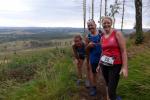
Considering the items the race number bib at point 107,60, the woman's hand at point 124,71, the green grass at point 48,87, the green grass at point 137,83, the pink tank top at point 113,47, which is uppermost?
the pink tank top at point 113,47

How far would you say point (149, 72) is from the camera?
8117 millimetres

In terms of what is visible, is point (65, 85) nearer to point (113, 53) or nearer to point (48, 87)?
point (48, 87)

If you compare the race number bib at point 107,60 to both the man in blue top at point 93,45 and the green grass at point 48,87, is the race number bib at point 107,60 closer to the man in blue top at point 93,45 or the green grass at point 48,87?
the man in blue top at point 93,45

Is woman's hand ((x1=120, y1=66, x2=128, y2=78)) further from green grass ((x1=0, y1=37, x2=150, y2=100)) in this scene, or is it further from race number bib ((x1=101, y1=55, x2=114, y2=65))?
green grass ((x1=0, y1=37, x2=150, y2=100))

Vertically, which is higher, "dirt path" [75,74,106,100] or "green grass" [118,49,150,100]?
"green grass" [118,49,150,100]

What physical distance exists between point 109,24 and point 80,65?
3.11 meters

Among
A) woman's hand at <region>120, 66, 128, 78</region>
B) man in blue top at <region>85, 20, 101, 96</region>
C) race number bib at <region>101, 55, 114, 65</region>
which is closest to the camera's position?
woman's hand at <region>120, 66, 128, 78</region>

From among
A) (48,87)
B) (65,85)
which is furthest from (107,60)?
(48,87)

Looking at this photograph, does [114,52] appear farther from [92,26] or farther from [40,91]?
[40,91]

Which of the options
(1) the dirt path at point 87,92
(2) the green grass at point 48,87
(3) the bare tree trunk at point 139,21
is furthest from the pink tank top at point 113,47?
(3) the bare tree trunk at point 139,21

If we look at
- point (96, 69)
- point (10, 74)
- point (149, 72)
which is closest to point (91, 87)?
point (96, 69)

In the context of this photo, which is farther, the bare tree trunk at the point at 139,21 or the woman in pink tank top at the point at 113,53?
the bare tree trunk at the point at 139,21

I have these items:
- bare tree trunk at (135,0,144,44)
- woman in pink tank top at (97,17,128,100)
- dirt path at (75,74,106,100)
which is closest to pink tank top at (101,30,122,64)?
woman in pink tank top at (97,17,128,100)

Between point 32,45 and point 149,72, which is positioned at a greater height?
point 149,72
